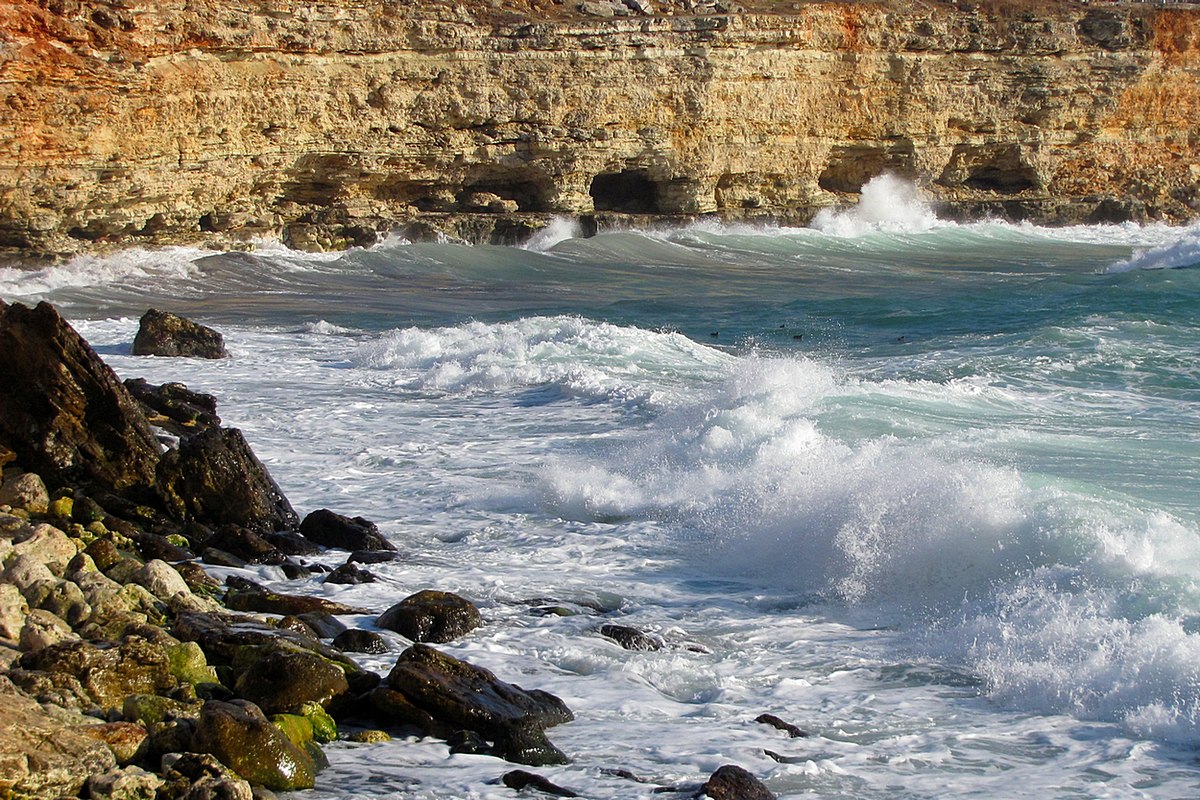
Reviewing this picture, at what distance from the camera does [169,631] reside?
260 inches

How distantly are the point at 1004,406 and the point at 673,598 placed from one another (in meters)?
6.69

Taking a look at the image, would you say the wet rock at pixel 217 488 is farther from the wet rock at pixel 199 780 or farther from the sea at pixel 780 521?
the wet rock at pixel 199 780

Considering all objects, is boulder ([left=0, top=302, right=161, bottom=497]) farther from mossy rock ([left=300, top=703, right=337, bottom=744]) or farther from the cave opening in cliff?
the cave opening in cliff

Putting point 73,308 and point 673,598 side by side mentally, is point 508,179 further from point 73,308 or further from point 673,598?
point 673,598

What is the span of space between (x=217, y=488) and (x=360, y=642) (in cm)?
275

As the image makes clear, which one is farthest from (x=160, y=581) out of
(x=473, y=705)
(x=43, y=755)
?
(x=43, y=755)

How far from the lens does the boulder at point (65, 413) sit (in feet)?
30.3

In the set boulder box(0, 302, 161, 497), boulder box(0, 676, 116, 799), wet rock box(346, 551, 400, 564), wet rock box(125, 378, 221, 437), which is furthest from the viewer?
wet rock box(125, 378, 221, 437)

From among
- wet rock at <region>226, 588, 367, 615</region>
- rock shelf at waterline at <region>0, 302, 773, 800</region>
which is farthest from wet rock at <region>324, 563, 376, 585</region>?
wet rock at <region>226, 588, 367, 615</region>

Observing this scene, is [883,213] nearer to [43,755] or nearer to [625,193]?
[625,193]

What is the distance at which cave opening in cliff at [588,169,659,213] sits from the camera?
32688 mm

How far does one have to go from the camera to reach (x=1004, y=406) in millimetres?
13820

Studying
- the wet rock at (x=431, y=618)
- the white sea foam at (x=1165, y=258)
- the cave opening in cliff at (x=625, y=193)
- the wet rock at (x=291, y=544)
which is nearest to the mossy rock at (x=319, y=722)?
the wet rock at (x=431, y=618)

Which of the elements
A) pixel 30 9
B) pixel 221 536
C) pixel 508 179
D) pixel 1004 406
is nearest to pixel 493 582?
pixel 221 536
